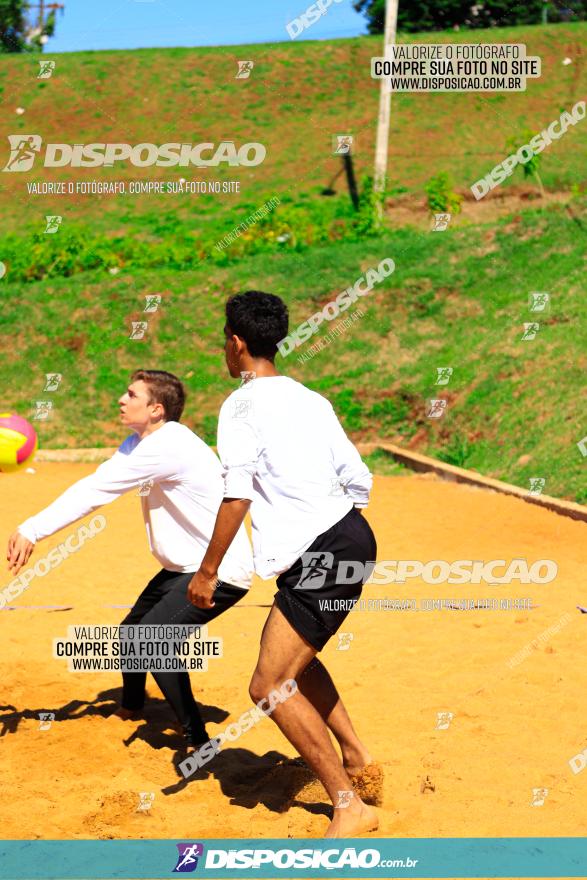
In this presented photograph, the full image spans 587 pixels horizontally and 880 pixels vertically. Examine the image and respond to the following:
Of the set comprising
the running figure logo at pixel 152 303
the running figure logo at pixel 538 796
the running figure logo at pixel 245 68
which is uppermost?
the running figure logo at pixel 245 68

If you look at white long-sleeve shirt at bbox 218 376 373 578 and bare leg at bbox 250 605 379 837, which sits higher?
white long-sleeve shirt at bbox 218 376 373 578

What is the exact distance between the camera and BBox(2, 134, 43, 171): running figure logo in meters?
37.6

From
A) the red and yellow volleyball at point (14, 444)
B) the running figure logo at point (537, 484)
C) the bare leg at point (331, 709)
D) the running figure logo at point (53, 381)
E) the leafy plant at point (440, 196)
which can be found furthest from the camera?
the leafy plant at point (440, 196)

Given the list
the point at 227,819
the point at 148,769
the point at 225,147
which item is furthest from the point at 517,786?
the point at 225,147

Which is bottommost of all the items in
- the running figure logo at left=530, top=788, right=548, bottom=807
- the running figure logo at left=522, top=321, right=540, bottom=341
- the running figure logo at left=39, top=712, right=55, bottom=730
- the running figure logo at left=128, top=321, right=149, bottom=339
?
the running figure logo at left=530, top=788, right=548, bottom=807

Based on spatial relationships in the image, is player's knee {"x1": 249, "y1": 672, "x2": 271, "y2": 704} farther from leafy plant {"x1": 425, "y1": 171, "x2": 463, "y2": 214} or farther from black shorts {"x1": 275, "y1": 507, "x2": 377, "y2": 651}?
leafy plant {"x1": 425, "y1": 171, "x2": 463, "y2": 214}

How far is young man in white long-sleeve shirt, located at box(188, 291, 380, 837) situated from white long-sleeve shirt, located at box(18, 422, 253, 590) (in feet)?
2.81

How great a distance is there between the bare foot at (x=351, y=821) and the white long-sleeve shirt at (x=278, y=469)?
989mm

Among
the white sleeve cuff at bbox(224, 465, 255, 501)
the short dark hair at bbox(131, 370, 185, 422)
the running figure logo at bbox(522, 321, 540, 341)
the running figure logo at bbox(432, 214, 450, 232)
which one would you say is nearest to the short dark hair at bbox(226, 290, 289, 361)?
the white sleeve cuff at bbox(224, 465, 255, 501)

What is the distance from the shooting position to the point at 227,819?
482 centimetres

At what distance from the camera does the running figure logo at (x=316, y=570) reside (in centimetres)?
431

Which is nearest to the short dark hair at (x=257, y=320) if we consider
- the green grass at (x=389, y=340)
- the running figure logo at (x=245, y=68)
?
the green grass at (x=389, y=340)

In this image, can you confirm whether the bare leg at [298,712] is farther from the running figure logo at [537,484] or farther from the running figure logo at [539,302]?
the running figure logo at [539,302]

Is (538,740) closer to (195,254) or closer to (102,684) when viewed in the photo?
(102,684)
